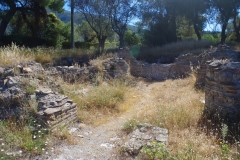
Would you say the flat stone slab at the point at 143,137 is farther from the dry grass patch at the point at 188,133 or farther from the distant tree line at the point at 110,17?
the distant tree line at the point at 110,17

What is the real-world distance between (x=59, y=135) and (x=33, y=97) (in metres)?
1.35

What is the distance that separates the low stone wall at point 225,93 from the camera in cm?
420

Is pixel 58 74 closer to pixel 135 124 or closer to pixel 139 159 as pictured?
pixel 135 124

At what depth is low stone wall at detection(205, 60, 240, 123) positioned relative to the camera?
4195mm

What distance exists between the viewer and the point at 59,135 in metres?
3.94

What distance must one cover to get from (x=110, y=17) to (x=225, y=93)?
16297 mm

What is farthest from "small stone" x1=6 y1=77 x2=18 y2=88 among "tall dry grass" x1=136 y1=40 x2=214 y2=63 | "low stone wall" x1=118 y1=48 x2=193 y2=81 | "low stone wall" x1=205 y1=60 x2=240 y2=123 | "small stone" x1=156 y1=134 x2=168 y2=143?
"tall dry grass" x1=136 y1=40 x2=214 y2=63

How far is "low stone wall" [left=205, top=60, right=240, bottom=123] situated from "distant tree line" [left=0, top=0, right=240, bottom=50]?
12.4 meters

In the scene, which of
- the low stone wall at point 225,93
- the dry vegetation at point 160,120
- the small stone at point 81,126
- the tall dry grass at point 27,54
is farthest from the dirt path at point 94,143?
the tall dry grass at point 27,54

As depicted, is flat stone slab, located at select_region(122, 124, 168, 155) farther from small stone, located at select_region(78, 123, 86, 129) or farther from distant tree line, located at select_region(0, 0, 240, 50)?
distant tree line, located at select_region(0, 0, 240, 50)

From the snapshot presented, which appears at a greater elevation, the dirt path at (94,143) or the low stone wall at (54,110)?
the low stone wall at (54,110)

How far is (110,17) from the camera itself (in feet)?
63.1

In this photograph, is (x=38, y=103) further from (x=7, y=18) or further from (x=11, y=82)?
(x=7, y=18)

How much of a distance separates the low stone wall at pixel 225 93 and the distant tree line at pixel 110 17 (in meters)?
12.4
